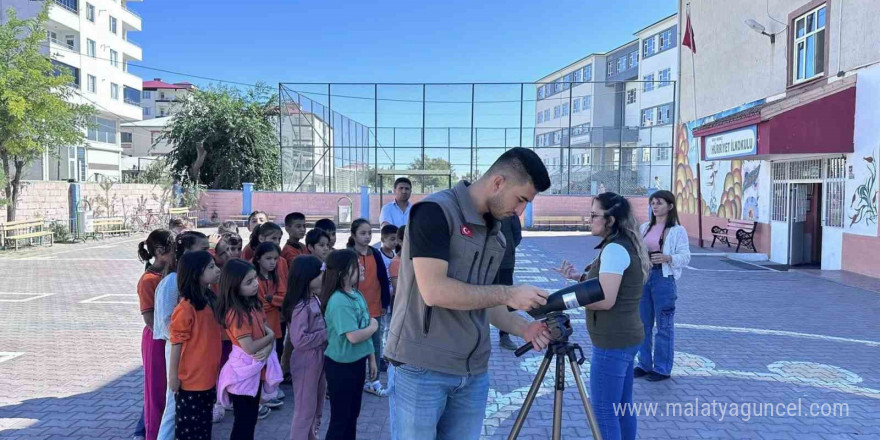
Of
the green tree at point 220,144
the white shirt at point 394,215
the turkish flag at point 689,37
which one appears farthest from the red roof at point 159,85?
the white shirt at point 394,215

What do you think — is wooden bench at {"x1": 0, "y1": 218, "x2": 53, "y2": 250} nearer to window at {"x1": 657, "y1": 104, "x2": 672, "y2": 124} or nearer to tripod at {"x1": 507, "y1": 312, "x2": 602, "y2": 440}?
tripod at {"x1": 507, "y1": 312, "x2": 602, "y2": 440}

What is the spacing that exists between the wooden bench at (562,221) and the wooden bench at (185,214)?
14447 mm

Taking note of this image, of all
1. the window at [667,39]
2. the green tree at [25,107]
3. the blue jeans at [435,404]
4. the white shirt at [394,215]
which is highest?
the window at [667,39]

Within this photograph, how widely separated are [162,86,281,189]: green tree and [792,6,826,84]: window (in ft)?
82.3

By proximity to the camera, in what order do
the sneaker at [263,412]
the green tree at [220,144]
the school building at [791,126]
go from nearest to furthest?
the sneaker at [263,412] → the school building at [791,126] → the green tree at [220,144]

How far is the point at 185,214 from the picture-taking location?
2392 cm

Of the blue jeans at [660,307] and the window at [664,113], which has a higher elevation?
the window at [664,113]

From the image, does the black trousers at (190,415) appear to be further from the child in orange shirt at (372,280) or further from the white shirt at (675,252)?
the white shirt at (675,252)

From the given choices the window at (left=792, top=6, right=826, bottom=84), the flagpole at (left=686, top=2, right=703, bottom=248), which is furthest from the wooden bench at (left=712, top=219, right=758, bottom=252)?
the window at (left=792, top=6, right=826, bottom=84)

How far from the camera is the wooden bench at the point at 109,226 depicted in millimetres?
19047

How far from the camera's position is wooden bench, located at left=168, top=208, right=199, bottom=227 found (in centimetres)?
2282

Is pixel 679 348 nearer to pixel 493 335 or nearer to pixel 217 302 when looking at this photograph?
pixel 493 335

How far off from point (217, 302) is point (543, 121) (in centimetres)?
2779

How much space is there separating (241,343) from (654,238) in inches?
142
